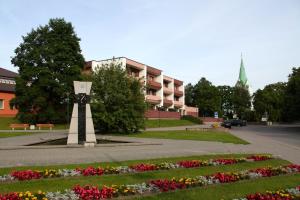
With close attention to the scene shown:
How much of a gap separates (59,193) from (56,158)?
680 centimetres

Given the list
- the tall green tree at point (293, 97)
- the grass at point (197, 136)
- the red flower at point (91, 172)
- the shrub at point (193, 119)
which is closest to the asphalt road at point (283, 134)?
the grass at point (197, 136)

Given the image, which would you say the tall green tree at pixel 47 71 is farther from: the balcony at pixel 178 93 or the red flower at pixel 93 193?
the balcony at pixel 178 93

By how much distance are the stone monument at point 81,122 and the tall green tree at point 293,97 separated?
3710cm

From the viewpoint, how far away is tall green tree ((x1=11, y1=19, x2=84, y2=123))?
4462 cm

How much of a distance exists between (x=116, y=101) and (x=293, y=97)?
31257 millimetres

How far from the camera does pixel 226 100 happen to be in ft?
371

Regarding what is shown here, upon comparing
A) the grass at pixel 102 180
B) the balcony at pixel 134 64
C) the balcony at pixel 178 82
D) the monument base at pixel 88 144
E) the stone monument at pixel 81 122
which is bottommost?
the grass at pixel 102 180

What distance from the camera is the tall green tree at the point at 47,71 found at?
44625mm

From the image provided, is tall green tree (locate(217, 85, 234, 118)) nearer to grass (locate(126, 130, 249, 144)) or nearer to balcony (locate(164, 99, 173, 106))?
balcony (locate(164, 99, 173, 106))

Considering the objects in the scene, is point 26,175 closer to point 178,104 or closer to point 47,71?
point 47,71

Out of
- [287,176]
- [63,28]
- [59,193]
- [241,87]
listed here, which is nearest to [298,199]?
[287,176]

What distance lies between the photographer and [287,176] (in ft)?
34.0

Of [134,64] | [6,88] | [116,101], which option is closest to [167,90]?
[134,64]

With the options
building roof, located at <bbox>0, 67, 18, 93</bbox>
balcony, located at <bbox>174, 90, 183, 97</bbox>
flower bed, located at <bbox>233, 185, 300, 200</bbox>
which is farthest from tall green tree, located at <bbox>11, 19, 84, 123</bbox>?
balcony, located at <bbox>174, 90, 183, 97</bbox>
